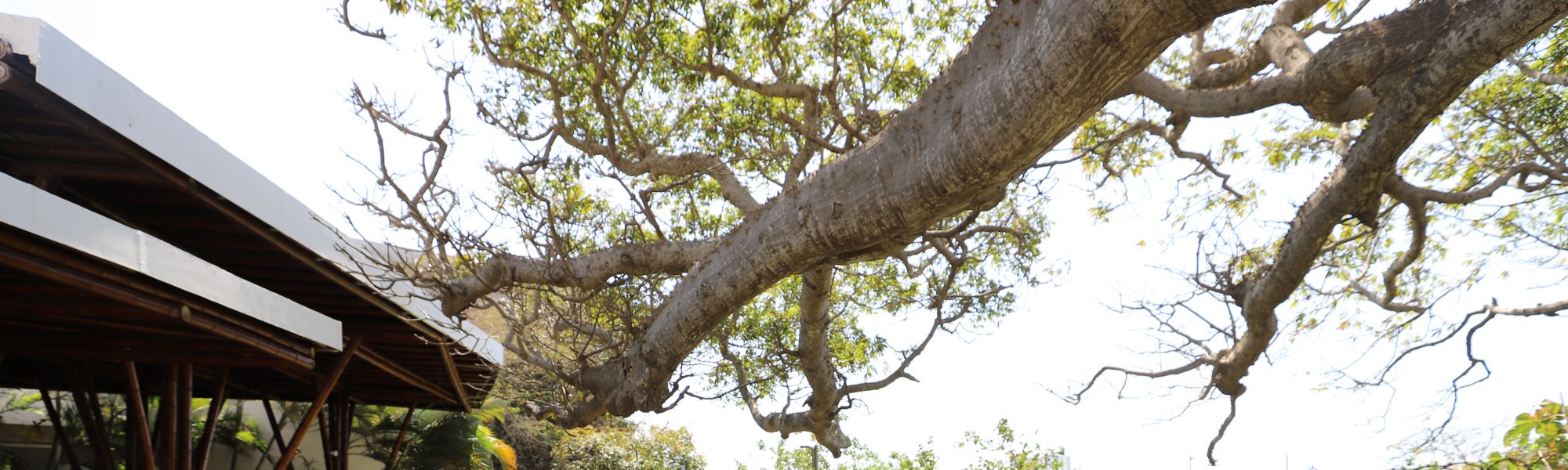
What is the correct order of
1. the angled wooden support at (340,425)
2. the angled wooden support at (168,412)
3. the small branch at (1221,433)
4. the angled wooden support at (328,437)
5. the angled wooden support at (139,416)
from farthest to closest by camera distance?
the angled wooden support at (340,425) → the angled wooden support at (328,437) → the small branch at (1221,433) → the angled wooden support at (168,412) → the angled wooden support at (139,416)

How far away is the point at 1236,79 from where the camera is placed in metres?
7.21

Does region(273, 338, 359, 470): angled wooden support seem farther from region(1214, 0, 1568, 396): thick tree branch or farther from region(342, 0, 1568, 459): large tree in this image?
region(1214, 0, 1568, 396): thick tree branch

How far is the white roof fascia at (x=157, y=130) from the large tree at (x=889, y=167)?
1.35ft

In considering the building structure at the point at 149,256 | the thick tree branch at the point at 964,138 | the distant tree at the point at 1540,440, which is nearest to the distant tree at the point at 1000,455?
the building structure at the point at 149,256

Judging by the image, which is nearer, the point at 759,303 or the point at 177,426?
the point at 177,426

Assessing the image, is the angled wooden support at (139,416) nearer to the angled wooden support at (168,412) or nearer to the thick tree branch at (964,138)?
the angled wooden support at (168,412)

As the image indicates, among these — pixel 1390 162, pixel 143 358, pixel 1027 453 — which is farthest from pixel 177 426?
pixel 1027 453

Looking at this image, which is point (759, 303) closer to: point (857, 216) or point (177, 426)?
point (177, 426)

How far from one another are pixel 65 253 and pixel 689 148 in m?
5.25

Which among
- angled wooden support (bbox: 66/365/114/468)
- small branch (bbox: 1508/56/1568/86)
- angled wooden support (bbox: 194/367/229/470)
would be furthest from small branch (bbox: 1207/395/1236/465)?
angled wooden support (bbox: 66/365/114/468)

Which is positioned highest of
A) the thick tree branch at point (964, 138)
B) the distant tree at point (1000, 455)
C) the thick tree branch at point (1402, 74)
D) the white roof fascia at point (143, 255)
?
the distant tree at point (1000, 455)

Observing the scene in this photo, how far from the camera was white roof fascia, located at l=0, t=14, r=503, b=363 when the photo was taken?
3557 mm

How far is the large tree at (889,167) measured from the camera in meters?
3.83

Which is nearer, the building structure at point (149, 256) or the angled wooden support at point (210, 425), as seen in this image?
the building structure at point (149, 256)
